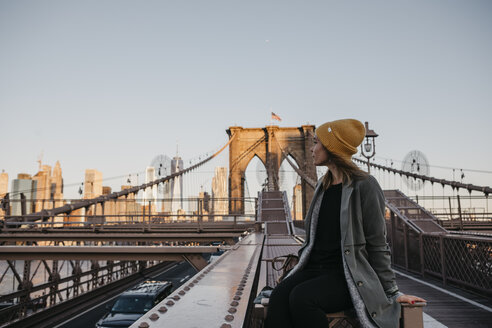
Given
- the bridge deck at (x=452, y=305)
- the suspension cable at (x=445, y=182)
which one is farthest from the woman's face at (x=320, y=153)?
the suspension cable at (x=445, y=182)

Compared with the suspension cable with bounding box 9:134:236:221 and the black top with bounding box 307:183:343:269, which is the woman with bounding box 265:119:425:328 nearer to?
the black top with bounding box 307:183:343:269

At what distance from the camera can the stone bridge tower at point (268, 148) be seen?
31.5 m

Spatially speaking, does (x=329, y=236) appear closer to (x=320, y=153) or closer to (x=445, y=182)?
(x=320, y=153)

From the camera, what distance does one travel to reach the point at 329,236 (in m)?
1.59

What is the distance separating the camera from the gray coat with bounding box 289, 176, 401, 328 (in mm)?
1343

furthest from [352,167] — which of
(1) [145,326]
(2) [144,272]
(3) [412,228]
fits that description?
(2) [144,272]

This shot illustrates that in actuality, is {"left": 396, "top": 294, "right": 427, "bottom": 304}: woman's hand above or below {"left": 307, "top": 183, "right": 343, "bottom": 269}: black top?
below

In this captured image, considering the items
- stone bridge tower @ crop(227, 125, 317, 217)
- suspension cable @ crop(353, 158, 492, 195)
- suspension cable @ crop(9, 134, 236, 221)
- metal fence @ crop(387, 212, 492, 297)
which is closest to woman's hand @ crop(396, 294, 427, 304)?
metal fence @ crop(387, 212, 492, 297)

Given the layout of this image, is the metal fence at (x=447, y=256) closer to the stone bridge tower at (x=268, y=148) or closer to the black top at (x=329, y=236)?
the black top at (x=329, y=236)

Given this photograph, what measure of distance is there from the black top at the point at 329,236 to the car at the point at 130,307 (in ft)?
26.8

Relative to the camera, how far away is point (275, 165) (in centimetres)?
3191

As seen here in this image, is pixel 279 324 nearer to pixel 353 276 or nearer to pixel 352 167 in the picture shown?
pixel 353 276

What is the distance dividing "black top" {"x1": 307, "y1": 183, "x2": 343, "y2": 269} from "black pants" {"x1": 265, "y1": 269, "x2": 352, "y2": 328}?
7cm

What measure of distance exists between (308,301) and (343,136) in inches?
29.3
